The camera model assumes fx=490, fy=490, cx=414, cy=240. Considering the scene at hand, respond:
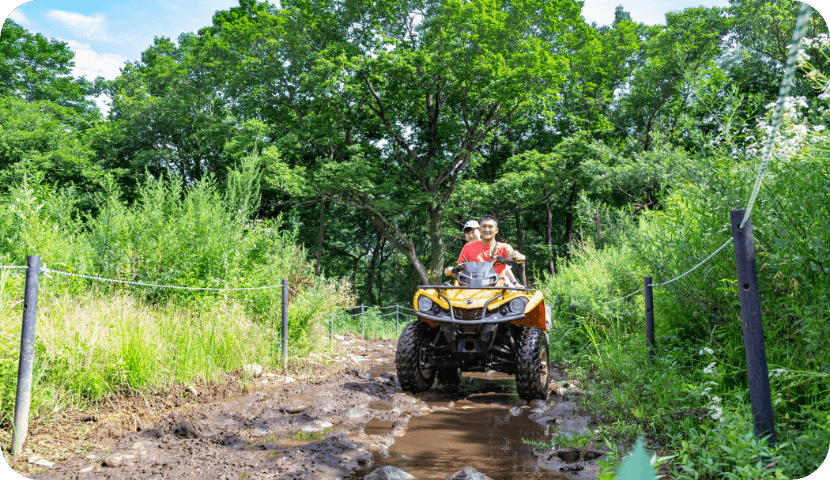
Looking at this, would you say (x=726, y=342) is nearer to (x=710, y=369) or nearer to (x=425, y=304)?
(x=710, y=369)

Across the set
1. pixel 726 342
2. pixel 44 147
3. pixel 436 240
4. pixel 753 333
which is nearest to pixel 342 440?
pixel 753 333

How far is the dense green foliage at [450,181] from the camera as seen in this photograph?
111 inches

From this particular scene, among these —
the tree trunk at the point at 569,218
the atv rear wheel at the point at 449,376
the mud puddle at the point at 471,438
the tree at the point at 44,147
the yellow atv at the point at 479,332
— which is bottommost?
→ the atv rear wheel at the point at 449,376

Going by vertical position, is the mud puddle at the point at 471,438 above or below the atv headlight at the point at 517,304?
below

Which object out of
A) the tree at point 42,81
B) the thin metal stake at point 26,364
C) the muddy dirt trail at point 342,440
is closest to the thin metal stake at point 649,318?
the muddy dirt trail at point 342,440

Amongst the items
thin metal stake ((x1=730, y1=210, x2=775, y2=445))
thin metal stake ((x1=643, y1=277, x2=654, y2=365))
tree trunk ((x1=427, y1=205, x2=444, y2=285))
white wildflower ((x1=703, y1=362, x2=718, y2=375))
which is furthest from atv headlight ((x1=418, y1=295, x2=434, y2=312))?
tree trunk ((x1=427, y1=205, x2=444, y2=285))

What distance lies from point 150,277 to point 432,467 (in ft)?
15.0

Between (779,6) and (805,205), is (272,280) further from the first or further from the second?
(779,6)

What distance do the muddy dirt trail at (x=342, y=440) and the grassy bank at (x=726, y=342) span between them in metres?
0.50

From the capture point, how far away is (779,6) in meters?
13.0

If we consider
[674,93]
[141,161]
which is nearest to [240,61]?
[141,161]

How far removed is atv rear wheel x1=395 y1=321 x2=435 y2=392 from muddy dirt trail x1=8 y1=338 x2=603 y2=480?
14 cm

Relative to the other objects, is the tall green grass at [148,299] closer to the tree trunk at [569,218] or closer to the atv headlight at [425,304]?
the atv headlight at [425,304]

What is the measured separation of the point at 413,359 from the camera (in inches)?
198
